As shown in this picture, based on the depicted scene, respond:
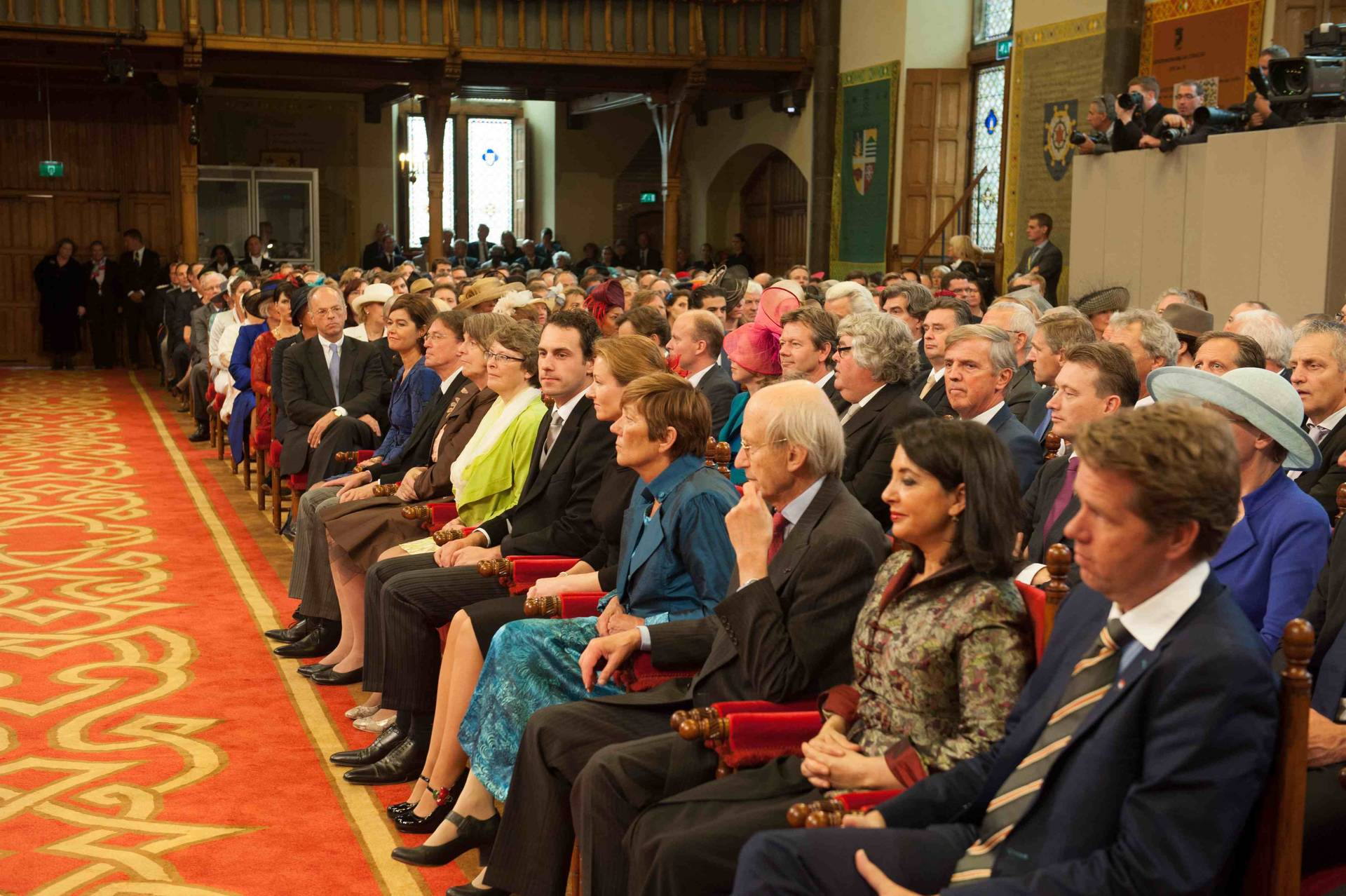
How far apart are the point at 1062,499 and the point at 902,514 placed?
1390 millimetres

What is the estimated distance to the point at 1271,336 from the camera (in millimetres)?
5039

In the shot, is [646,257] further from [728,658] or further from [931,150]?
[728,658]

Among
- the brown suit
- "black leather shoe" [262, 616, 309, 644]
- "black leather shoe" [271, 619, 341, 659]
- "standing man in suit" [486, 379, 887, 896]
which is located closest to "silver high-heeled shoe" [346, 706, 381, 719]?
the brown suit

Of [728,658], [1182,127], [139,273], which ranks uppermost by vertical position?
[1182,127]

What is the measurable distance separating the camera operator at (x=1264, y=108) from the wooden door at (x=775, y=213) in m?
10.2

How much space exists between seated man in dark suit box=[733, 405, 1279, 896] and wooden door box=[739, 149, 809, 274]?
1613 centimetres

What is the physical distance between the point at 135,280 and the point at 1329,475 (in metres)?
16.0

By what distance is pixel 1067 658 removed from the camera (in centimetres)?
217

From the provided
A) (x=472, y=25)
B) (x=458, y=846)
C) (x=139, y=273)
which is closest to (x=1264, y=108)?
(x=458, y=846)

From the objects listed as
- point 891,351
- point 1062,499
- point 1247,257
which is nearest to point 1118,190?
point 1247,257

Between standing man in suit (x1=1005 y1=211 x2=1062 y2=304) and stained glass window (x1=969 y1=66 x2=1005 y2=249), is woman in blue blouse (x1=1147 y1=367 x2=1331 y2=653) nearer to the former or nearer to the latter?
standing man in suit (x1=1005 y1=211 x2=1062 y2=304)

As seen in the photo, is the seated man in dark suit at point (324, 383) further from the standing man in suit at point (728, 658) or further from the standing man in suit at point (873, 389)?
the standing man in suit at point (728, 658)

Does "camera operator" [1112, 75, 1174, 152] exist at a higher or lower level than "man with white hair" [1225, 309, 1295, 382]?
higher

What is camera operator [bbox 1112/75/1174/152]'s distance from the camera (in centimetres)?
885
